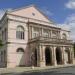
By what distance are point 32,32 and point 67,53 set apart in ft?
30.7

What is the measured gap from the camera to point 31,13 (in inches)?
1705

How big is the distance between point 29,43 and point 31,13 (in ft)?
23.7

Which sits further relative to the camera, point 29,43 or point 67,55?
point 67,55

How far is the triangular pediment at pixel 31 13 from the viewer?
4096 cm

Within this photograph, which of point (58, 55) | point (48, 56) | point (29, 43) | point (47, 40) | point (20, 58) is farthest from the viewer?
point (58, 55)

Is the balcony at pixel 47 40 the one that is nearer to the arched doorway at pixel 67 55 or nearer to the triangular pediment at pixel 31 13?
the arched doorway at pixel 67 55

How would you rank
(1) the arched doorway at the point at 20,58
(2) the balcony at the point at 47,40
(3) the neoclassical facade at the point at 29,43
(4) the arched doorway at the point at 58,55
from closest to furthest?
(2) the balcony at the point at 47,40 < (3) the neoclassical facade at the point at 29,43 < (1) the arched doorway at the point at 20,58 < (4) the arched doorway at the point at 58,55

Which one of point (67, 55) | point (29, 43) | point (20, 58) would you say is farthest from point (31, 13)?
point (67, 55)

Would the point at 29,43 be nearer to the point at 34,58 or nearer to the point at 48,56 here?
the point at 34,58

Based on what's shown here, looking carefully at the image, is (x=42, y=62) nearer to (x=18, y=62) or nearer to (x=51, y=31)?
(x=18, y=62)

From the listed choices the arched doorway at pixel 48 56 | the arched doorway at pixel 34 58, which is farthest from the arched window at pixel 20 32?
the arched doorway at pixel 48 56

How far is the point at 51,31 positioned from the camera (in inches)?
1777

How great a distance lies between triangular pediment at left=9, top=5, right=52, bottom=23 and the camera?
41.0 metres

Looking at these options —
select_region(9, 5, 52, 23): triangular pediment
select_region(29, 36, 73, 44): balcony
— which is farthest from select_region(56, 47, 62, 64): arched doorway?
select_region(9, 5, 52, 23): triangular pediment
